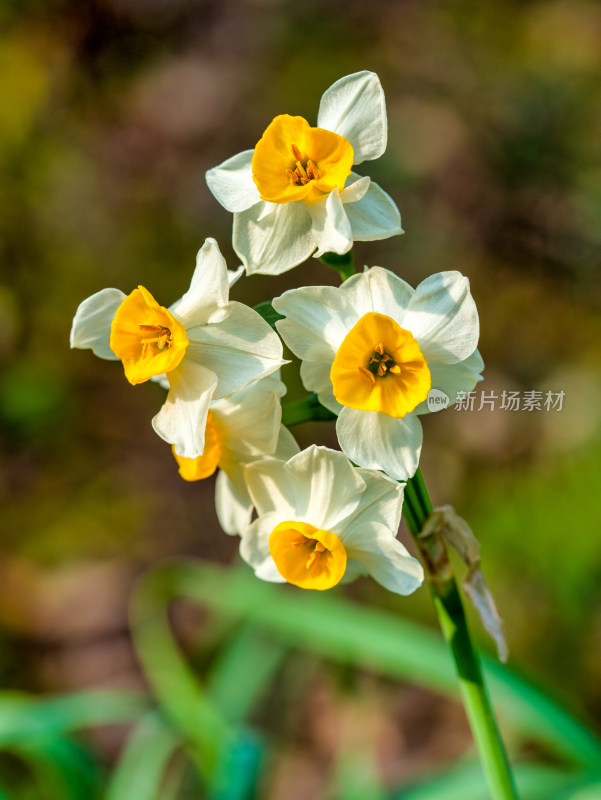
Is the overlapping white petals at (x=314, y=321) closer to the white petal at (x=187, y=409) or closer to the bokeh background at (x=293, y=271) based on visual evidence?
the white petal at (x=187, y=409)

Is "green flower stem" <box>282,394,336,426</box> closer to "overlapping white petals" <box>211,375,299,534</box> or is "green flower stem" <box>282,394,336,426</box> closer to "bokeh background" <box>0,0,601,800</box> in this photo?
"overlapping white petals" <box>211,375,299,534</box>

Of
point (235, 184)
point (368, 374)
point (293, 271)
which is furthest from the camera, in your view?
point (293, 271)

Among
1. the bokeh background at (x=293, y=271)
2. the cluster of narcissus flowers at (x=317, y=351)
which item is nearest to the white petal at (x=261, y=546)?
the cluster of narcissus flowers at (x=317, y=351)

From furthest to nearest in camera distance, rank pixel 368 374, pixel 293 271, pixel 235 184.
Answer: pixel 293 271 < pixel 235 184 < pixel 368 374

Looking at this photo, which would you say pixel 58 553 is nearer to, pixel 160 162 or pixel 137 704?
pixel 137 704

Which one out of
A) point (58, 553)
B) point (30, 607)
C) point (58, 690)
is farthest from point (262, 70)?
point (58, 690)

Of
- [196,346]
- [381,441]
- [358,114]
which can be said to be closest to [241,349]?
[196,346]

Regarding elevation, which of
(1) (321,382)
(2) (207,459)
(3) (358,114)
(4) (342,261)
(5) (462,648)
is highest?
(3) (358,114)

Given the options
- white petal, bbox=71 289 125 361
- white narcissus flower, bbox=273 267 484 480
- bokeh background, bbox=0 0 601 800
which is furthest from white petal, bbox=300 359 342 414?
bokeh background, bbox=0 0 601 800

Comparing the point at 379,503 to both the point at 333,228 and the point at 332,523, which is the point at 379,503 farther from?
the point at 333,228
